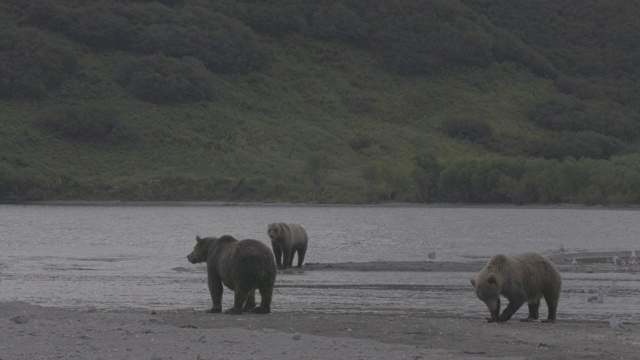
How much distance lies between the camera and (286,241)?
32.8 metres

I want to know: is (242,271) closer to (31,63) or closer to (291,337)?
(291,337)

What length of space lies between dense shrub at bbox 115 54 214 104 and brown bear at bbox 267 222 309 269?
300 ft

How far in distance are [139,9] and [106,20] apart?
246 inches

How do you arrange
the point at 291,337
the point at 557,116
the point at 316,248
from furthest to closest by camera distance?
the point at 557,116
the point at 316,248
the point at 291,337

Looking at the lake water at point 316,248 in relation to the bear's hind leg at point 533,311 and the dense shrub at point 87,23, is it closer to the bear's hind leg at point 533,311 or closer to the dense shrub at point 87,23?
the bear's hind leg at point 533,311

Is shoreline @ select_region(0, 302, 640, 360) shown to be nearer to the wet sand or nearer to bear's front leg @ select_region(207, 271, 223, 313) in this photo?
the wet sand

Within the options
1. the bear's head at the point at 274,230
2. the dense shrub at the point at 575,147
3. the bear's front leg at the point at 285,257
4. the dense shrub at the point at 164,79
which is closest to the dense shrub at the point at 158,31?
the dense shrub at the point at 164,79

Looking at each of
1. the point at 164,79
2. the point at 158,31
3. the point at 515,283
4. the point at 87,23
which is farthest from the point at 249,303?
the point at 158,31

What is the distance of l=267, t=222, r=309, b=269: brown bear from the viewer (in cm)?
3206

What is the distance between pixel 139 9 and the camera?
142 m

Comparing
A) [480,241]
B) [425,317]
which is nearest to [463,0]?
[480,241]

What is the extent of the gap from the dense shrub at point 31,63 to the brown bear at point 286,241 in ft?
299

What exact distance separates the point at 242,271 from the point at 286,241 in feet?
42.7

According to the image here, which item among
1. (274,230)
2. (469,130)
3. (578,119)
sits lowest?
(274,230)
